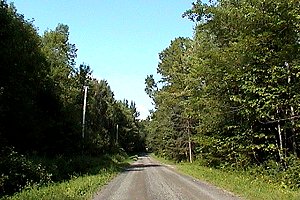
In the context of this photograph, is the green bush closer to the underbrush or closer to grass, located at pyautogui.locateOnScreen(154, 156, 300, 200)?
the underbrush

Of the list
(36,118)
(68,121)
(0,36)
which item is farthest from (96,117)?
(0,36)

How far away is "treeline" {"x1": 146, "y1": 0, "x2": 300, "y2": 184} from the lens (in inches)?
706

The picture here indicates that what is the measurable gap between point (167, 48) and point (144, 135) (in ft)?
341

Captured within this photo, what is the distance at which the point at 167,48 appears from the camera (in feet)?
163

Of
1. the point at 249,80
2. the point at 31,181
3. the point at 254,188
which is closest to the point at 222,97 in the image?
Answer: the point at 249,80

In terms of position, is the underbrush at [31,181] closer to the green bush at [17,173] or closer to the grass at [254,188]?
the green bush at [17,173]

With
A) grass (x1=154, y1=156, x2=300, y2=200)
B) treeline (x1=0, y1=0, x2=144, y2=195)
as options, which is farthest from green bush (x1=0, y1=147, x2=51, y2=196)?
grass (x1=154, y1=156, x2=300, y2=200)

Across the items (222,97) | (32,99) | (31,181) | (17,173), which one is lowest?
(31,181)

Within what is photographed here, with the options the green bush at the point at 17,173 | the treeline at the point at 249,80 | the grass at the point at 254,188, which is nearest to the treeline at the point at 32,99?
the green bush at the point at 17,173

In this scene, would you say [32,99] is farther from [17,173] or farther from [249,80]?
[249,80]

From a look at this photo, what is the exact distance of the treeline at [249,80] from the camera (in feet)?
58.8

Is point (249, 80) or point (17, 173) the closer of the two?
point (17, 173)

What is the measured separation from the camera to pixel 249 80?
1917 cm

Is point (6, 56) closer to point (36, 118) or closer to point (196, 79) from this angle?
point (36, 118)
